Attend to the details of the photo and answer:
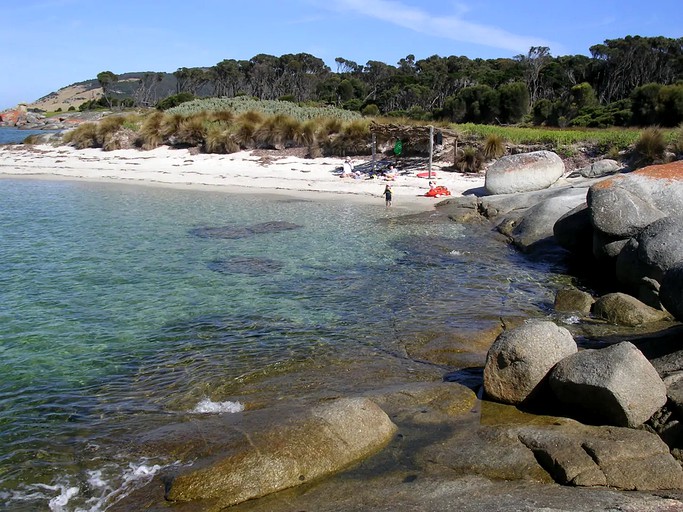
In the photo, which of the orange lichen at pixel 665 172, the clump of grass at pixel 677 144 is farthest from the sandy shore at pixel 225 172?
the orange lichen at pixel 665 172

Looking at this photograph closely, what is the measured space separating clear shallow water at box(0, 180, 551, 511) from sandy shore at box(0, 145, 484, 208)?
5416mm

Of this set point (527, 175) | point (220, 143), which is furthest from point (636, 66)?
point (527, 175)

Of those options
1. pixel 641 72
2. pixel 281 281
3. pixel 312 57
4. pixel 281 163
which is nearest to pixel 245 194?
pixel 281 163

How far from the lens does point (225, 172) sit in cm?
2653

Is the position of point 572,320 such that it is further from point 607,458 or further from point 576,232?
point 576,232

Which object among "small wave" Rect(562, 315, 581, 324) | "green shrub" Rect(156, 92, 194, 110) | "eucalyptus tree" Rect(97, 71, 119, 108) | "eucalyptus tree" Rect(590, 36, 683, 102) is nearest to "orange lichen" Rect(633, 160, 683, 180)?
"small wave" Rect(562, 315, 581, 324)

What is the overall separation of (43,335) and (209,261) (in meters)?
4.64

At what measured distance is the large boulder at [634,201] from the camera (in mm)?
10906

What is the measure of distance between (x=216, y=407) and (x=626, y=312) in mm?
5941

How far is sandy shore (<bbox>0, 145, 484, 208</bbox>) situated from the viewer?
2258 cm

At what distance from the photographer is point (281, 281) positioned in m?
11.0

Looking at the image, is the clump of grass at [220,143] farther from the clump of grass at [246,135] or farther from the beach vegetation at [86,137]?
the beach vegetation at [86,137]

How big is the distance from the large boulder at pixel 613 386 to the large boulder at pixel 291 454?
165 cm

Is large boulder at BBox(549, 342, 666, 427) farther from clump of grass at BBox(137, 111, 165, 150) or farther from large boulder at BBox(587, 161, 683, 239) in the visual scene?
clump of grass at BBox(137, 111, 165, 150)
